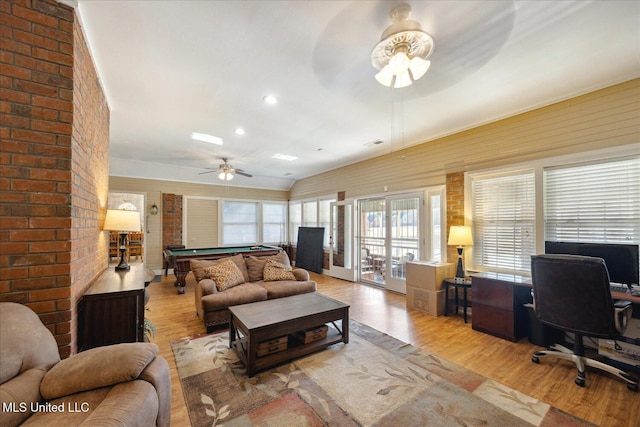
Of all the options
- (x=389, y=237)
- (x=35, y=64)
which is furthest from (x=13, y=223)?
(x=389, y=237)

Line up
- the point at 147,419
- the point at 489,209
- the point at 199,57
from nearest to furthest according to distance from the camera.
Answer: the point at 147,419
the point at 199,57
the point at 489,209

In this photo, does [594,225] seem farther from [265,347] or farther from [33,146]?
[33,146]

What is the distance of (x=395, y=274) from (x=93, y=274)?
481 cm

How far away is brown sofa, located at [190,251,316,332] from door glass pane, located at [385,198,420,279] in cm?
212

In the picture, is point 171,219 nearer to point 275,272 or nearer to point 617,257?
point 275,272

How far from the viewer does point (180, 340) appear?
312 cm

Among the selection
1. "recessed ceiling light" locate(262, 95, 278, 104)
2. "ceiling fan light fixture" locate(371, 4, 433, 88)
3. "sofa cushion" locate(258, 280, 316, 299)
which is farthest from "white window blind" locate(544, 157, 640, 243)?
"recessed ceiling light" locate(262, 95, 278, 104)

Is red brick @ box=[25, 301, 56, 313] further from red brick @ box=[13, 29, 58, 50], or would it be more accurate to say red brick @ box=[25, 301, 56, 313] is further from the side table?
the side table

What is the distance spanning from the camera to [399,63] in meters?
1.97

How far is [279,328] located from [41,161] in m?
2.20

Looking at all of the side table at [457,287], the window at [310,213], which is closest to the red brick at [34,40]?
the side table at [457,287]

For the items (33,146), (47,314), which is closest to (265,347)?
(47,314)

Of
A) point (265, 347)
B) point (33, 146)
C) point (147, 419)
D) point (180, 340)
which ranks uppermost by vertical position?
point (33, 146)

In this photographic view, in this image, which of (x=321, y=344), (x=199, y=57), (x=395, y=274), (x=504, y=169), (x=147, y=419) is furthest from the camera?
(x=395, y=274)
